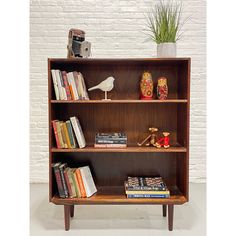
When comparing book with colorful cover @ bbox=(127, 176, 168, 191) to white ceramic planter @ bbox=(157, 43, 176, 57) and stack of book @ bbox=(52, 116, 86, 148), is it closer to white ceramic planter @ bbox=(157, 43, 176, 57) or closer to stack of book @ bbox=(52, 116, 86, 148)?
stack of book @ bbox=(52, 116, 86, 148)

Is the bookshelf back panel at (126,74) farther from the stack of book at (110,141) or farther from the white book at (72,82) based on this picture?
the stack of book at (110,141)

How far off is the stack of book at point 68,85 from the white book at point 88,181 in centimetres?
57

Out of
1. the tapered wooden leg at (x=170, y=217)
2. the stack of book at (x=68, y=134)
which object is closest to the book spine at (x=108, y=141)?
the stack of book at (x=68, y=134)

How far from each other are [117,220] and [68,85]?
116 cm

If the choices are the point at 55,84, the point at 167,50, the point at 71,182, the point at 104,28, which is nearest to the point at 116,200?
the point at 71,182

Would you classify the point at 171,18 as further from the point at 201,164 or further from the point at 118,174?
the point at 201,164

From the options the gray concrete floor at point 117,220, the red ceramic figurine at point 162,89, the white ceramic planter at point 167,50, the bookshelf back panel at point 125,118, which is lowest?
the gray concrete floor at point 117,220

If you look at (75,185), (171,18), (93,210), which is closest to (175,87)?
(171,18)

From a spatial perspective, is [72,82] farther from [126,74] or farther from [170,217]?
[170,217]

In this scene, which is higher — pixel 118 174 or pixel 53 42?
pixel 53 42

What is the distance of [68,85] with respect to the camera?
2.19 meters

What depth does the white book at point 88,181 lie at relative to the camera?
220 centimetres

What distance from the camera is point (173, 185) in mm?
2463
